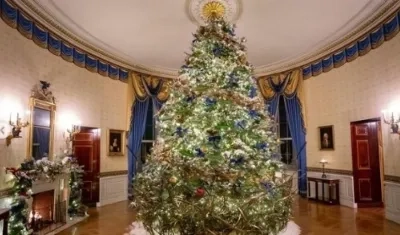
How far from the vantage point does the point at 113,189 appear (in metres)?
8.41

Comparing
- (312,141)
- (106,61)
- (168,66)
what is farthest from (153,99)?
(312,141)

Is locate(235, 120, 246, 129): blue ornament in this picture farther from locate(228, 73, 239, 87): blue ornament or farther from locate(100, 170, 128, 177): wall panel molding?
locate(100, 170, 128, 177): wall panel molding

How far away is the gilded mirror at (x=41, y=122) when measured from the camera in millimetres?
5594

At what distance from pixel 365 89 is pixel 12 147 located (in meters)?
7.14

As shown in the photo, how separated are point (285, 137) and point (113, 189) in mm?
5621

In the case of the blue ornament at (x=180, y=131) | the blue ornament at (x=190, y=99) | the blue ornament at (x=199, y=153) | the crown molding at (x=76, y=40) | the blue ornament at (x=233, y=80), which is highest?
the crown molding at (x=76, y=40)

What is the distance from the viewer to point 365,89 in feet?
22.3

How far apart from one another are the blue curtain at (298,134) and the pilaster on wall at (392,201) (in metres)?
2.82

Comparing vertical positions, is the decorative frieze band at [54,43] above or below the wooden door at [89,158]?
above

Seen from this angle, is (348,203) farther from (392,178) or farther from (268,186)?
(268,186)

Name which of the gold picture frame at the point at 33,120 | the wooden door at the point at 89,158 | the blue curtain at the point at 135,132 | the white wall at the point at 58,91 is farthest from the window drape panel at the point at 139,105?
the gold picture frame at the point at 33,120

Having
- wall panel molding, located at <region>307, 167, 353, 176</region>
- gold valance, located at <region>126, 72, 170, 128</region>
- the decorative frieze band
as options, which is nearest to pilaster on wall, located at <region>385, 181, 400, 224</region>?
wall panel molding, located at <region>307, 167, 353, 176</region>

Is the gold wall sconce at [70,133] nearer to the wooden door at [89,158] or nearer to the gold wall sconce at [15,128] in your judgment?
the wooden door at [89,158]

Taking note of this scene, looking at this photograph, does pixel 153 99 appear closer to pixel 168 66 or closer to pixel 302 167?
pixel 168 66
